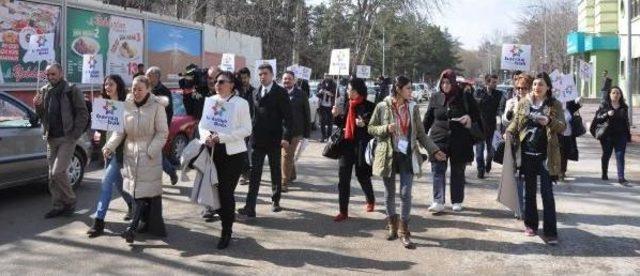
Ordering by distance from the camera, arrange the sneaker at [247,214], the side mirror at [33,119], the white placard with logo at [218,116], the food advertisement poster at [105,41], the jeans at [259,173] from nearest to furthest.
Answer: the white placard with logo at [218,116]
the jeans at [259,173]
the sneaker at [247,214]
the side mirror at [33,119]
the food advertisement poster at [105,41]

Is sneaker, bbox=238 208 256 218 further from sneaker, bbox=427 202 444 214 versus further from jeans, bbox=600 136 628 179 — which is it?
jeans, bbox=600 136 628 179

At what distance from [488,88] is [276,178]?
15.8ft

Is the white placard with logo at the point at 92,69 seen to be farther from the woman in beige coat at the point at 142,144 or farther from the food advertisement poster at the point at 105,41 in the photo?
the woman in beige coat at the point at 142,144

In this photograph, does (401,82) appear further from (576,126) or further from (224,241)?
(576,126)

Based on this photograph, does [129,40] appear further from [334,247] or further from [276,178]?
[334,247]

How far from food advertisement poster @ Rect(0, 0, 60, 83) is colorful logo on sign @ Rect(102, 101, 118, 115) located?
799 centimetres

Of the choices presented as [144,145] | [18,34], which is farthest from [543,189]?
[18,34]

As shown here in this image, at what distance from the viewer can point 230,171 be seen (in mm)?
6422

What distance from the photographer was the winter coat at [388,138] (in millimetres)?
6602

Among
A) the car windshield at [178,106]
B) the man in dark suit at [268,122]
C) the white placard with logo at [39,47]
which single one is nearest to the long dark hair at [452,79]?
the man in dark suit at [268,122]

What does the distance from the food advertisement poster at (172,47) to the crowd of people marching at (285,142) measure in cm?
1071

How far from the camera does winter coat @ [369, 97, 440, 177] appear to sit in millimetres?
6602

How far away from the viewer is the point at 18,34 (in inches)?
548

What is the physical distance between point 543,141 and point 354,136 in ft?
6.79
